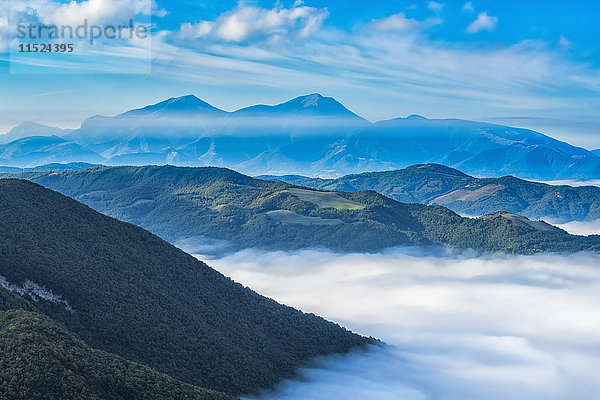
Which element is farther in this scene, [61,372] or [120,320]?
[120,320]

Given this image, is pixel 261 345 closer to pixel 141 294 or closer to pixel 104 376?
pixel 141 294

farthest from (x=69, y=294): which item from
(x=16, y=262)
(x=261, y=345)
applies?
(x=261, y=345)

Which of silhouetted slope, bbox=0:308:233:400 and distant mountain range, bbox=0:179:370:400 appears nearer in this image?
silhouetted slope, bbox=0:308:233:400

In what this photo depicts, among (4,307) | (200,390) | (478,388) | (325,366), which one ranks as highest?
(4,307)

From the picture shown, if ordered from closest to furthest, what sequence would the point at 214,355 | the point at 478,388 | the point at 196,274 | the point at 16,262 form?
the point at 16,262
the point at 214,355
the point at 196,274
the point at 478,388

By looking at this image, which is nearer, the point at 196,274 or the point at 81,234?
the point at 81,234

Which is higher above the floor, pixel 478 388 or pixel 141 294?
pixel 141 294

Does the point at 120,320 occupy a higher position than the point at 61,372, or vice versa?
the point at 61,372

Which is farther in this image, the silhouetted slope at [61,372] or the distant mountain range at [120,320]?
the distant mountain range at [120,320]
